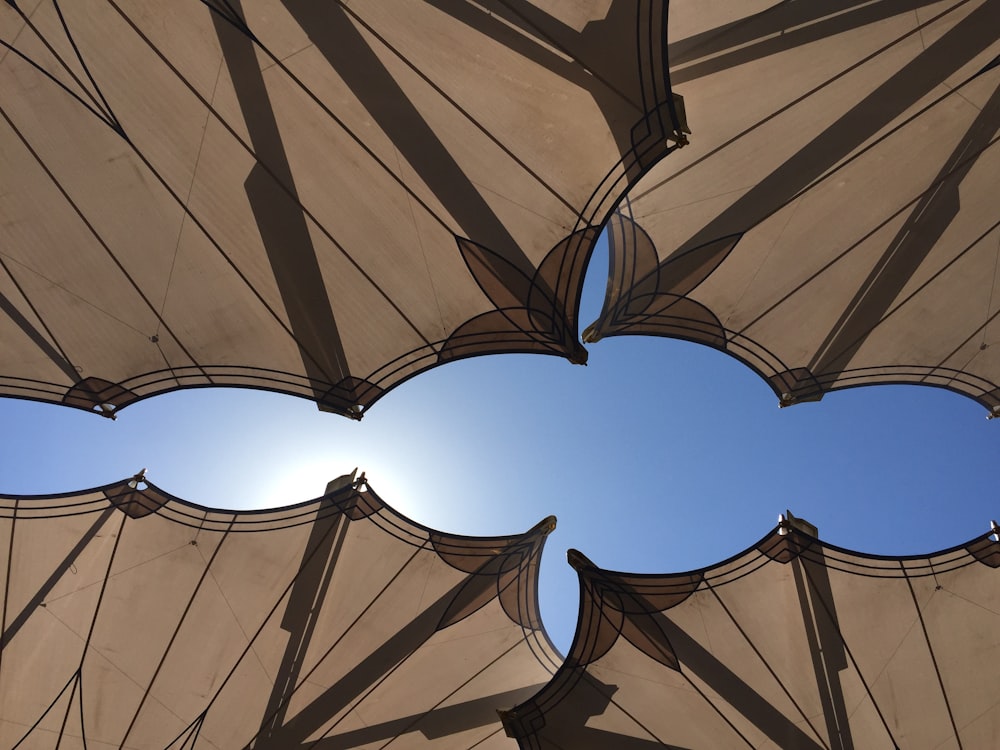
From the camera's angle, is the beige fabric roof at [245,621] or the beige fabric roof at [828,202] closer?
the beige fabric roof at [828,202]

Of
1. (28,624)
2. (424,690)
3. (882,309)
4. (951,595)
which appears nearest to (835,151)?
(882,309)

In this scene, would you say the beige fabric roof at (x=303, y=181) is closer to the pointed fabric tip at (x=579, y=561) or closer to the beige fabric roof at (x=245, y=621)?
the beige fabric roof at (x=245, y=621)

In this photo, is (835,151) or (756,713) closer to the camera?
(835,151)

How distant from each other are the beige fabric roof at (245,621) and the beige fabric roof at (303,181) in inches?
77.4

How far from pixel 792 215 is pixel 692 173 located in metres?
1.66

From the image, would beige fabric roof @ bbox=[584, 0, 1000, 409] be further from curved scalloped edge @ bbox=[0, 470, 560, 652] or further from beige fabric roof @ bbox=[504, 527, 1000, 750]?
curved scalloped edge @ bbox=[0, 470, 560, 652]

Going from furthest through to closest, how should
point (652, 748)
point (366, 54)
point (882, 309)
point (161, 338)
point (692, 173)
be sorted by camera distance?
point (652, 748) < point (882, 309) < point (161, 338) < point (692, 173) < point (366, 54)

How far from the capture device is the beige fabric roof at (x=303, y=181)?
27.0ft

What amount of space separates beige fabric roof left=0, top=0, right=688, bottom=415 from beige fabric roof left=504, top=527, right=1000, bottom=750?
14.3 ft

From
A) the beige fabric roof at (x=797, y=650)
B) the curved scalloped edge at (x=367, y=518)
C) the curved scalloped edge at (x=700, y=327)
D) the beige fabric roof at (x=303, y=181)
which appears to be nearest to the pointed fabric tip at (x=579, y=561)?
the beige fabric roof at (x=797, y=650)

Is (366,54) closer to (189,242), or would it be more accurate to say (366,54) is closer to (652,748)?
(189,242)

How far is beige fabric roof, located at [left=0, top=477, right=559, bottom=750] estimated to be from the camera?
1120 centimetres

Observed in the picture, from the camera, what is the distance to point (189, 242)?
10.1 meters

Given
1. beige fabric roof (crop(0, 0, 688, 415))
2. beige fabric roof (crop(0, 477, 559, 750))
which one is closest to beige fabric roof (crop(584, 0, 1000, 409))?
beige fabric roof (crop(0, 0, 688, 415))
